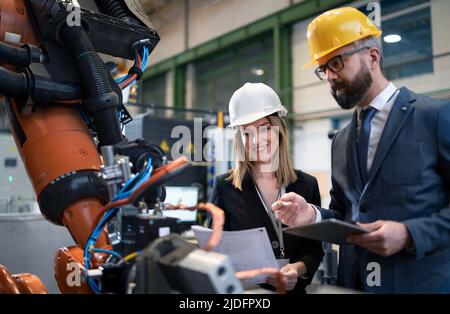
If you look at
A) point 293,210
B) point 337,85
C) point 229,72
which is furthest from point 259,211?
point 229,72

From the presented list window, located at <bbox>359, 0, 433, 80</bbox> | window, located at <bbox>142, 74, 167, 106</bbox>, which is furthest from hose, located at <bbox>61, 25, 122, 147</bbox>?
window, located at <bbox>142, 74, 167, 106</bbox>

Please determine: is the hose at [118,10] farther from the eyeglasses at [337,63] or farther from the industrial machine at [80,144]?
the eyeglasses at [337,63]

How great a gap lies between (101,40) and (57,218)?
561mm

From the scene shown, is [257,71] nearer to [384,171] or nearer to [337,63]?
[337,63]

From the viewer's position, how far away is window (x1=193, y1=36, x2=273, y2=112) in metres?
7.05

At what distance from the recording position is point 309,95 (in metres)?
6.14

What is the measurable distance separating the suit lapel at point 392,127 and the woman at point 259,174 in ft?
1.36

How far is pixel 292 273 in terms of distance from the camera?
1126 mm

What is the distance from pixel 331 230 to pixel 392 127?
430mm

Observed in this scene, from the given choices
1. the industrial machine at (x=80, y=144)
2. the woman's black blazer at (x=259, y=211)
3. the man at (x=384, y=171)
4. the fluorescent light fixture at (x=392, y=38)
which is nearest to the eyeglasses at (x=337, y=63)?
the man at (x=384, y=171)

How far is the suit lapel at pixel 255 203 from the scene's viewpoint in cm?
144

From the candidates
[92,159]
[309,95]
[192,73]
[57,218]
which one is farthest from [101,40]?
[192,73]

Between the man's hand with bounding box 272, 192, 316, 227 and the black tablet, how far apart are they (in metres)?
0.18
